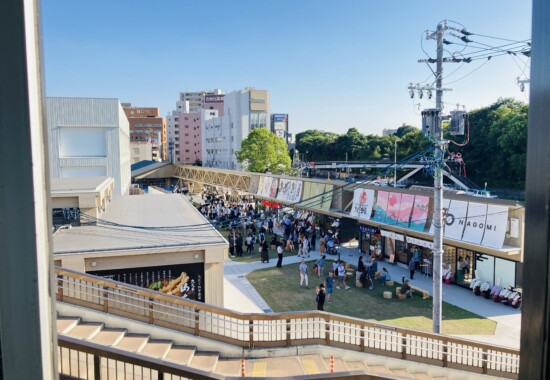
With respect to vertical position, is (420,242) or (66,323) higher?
(66,323)

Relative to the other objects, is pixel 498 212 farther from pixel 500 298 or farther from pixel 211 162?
pixel 211 162

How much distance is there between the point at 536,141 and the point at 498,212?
14538mm

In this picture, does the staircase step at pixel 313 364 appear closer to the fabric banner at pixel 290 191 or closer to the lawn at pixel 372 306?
the lawn at pixel 372 306

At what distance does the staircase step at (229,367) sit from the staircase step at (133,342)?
1.29 metres

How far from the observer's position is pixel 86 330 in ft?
21.6

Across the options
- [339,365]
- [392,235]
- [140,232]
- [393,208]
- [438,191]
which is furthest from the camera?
[392,235]

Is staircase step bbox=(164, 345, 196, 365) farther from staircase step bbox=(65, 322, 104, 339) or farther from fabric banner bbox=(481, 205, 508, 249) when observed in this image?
fabric banner bbox=(481, 205, 508, 249)

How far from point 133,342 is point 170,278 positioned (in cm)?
359

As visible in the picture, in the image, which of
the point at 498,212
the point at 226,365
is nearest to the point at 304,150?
the point at 498,212

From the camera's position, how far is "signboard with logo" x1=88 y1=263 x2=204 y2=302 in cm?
1004

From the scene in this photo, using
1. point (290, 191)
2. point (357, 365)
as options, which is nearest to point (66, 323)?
point (357, 365)

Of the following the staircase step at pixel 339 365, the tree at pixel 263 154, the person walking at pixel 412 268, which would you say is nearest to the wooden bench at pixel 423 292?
the person walking at pixel 412 268

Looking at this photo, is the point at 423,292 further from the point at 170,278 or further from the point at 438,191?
the point at 170,278

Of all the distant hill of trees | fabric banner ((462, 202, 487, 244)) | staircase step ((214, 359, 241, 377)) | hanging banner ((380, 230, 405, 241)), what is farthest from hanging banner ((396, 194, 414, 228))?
the distant hill of trees
